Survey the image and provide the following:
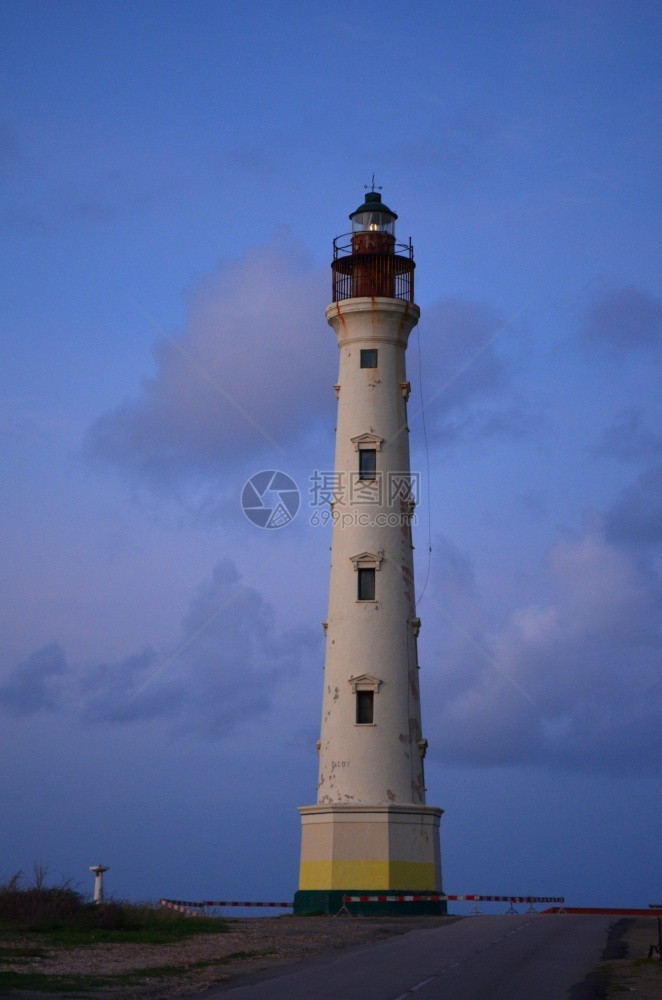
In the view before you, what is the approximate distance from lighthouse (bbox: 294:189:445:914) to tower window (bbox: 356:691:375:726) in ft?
0.10

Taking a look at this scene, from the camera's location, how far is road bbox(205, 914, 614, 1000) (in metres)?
16.8

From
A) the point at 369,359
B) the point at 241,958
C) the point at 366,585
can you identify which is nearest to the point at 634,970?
the point at 241,958

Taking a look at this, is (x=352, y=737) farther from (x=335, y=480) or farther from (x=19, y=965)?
(x=19, y=965)

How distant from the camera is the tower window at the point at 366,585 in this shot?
4022cm

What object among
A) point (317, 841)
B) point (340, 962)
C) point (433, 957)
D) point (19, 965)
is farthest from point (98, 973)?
point (317, 841)

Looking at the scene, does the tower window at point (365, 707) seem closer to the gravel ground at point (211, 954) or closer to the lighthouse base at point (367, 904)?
the lighthouse base at point (367, 904)

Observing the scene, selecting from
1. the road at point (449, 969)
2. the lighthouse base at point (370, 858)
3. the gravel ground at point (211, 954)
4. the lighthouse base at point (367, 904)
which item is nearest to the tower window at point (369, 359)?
the lighthouse base at point (370, 858)

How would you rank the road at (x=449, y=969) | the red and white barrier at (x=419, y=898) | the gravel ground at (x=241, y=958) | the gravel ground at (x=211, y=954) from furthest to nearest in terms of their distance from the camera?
the red and white barrier at (x=419, y=898), the gravel ground at (x=211, y=954), the gravel ground at (x=241, y=958), the road at (x=449, y=969)

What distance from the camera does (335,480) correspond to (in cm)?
4175

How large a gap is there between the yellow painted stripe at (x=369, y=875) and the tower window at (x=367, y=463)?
473 inches

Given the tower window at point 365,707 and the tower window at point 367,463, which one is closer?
A: the tower window at point 365,707

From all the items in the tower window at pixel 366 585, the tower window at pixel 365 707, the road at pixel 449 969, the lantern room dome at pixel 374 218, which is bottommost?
the road at pixel 449 969

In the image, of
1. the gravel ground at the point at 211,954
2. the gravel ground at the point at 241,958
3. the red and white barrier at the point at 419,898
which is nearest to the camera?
the gravel ground at the point at 241,958

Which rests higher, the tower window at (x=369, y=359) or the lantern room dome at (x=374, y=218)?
the lantern room dome at (x=374, y=218)
